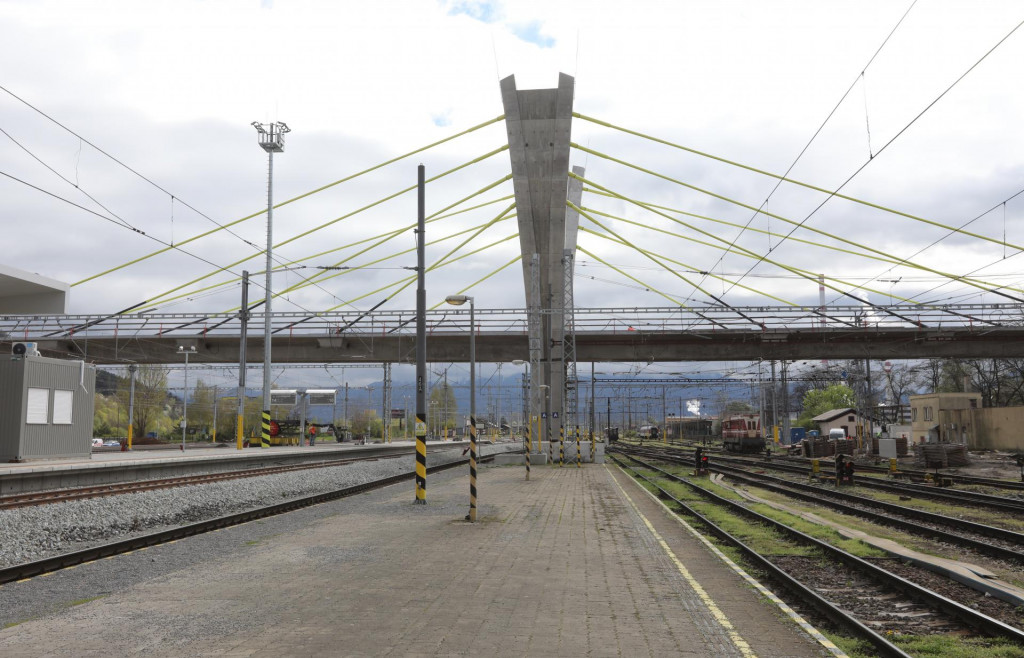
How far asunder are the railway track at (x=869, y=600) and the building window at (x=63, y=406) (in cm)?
2332

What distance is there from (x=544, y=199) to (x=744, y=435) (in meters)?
33.4

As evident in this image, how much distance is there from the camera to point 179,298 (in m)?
40.5

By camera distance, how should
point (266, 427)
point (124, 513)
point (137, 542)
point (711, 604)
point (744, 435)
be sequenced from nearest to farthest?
point (711, 604) < point (137, 542) < point (124, 513) < point (266, 427) < point (744, 435)

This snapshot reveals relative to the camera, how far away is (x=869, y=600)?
927 centimetres

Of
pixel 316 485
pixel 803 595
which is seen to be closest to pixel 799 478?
pixel 316 485

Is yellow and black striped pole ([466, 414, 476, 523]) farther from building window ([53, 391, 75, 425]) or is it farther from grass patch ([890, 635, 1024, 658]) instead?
building window ([53, 391, 75, 425])

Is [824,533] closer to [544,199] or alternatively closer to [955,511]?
[955,511]

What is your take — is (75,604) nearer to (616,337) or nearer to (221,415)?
(616,337)

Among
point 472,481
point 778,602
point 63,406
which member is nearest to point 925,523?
point 472,481

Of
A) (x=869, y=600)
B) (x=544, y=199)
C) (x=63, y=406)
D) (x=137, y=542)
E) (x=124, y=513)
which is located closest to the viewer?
(x=869, y=600)

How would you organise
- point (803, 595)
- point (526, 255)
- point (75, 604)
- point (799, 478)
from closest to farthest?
point (75, 604), point (803, 595), point (799, 478), point (526, 255)

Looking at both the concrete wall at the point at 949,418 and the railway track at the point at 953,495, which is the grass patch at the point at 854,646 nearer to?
the railway track at the point at 953,495

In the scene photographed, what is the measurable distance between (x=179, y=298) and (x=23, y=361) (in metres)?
16.2

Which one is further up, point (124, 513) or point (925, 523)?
point (124, 513)
